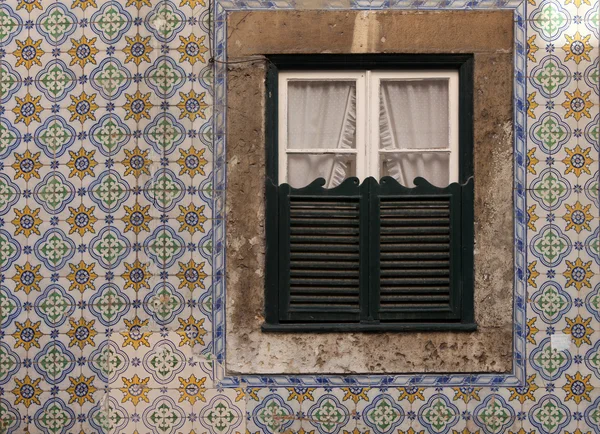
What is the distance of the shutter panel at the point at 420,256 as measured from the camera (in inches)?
218

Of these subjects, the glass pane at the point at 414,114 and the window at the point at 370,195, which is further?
the glass pane at the point at 414,114

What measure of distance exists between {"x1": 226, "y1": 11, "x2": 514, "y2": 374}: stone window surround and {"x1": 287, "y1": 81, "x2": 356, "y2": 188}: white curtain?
212 mm

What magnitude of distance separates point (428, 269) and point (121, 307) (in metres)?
1.82

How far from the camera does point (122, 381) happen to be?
18.1 ft

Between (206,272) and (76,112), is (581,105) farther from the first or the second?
(76,112)

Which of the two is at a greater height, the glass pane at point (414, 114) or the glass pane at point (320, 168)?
the glass pane at point (414, 114)

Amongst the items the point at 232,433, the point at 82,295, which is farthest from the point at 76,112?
the point at 232,433

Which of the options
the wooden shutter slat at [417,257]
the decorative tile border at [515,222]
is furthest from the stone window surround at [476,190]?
the wooden shutter slat at [417,257]

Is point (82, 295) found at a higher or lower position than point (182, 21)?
lower

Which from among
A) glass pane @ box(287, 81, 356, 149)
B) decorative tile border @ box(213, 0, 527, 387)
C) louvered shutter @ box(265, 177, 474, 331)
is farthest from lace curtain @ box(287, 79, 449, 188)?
decorative tile border @ box(213, 0, 527, 387)

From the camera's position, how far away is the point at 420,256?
5555 mm

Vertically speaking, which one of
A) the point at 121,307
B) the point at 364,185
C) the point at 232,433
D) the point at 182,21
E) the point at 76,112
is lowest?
the point at 232,433

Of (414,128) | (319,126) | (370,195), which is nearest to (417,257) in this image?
(370,195)

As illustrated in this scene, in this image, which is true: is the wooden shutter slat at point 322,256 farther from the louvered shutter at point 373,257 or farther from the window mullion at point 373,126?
the window mullion at point 373,126
